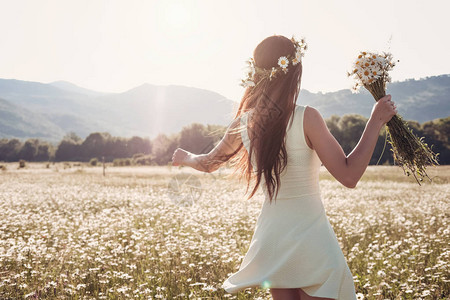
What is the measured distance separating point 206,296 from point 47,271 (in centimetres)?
244

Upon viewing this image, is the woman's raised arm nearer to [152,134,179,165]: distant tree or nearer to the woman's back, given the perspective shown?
the woman's back

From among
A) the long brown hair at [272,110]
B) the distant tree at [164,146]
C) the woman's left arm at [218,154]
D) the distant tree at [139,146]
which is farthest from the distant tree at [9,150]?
the long brown hair at [272,110]

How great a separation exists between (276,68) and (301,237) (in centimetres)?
101

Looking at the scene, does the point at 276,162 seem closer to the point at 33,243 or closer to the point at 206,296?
the point at 206,296

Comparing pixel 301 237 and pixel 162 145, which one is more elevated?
pixel 162 145

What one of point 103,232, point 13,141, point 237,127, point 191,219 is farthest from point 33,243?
point 13,141

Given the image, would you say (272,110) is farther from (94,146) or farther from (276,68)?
(94,146)

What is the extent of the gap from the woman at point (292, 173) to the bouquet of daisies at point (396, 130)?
83 cm

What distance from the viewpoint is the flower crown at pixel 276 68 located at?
238 centimetres

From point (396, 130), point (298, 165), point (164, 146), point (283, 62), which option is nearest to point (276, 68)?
point (283, 62)

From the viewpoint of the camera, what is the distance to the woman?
2250mm

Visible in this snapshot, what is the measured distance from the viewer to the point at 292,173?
2.38 metres

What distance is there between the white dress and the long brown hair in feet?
0.17

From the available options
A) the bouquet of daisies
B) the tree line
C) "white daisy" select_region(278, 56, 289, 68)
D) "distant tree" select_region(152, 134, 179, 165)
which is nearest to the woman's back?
"white daisy" select_region(278, 56, 289, 68)
